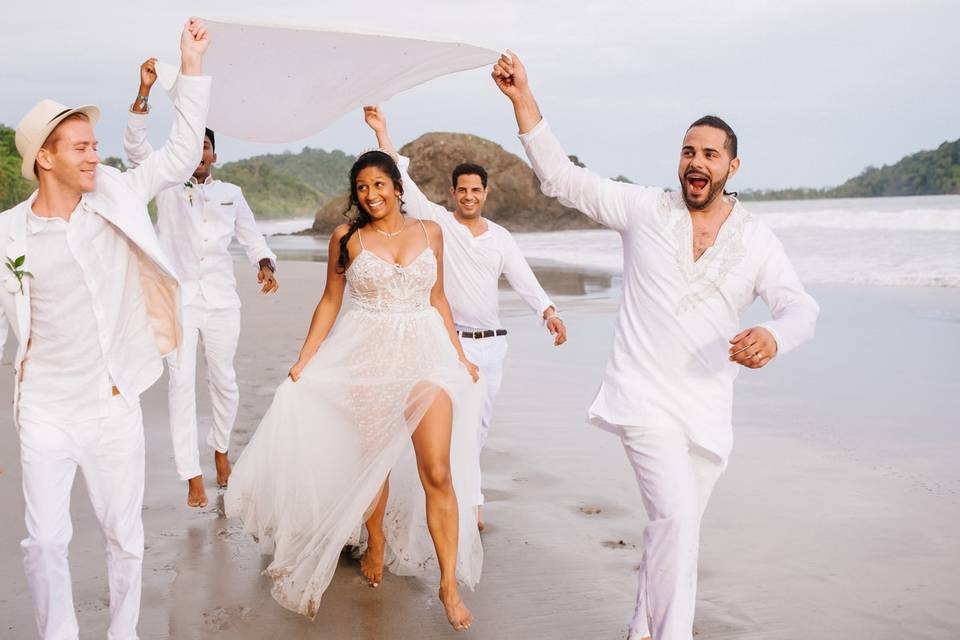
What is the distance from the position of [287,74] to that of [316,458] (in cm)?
205

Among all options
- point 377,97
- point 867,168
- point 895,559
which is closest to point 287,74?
point 377,97

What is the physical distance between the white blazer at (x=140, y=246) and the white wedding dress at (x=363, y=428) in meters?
0.89

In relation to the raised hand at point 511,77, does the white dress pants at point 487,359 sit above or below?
below

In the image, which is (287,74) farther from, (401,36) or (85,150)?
(85,150)

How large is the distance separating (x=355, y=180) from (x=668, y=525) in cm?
243

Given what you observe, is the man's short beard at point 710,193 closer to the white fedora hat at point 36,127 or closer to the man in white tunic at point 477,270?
the man in white tunic at point 477,270

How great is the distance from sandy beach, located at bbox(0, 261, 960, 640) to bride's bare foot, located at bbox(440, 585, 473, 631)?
0.09m

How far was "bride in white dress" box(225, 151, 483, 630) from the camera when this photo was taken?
4.66 meters

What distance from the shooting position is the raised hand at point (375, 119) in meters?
5.88

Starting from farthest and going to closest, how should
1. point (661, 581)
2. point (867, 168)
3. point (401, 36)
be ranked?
point (867, 168) → point (401, 36) → point (661, 581)

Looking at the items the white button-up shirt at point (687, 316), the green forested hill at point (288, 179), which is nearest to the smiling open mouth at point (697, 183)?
Answer: the white button-up shirt at point (687, 316)

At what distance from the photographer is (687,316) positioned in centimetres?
396

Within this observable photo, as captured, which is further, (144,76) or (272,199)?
(272,199)

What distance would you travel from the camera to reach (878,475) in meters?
6.36
